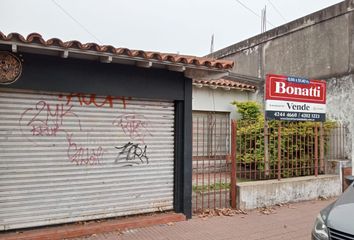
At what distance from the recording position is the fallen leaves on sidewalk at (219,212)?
6.59 meters

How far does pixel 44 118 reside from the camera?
5293 millimetres

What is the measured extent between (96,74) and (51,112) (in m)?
0.96

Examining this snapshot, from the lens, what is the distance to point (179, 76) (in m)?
6.28

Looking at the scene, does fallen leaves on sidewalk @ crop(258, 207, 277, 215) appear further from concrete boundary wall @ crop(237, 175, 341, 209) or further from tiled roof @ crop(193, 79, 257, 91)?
tiled roof @ crop(193, 79, 257, 91)

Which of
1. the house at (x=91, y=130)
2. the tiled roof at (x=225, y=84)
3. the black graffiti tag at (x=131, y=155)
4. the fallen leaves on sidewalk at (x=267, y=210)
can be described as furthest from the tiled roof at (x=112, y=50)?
the tiled roof at (x=225, y=84)

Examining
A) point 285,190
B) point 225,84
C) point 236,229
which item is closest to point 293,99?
point 285,190

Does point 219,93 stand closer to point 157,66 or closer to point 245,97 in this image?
point 245,97

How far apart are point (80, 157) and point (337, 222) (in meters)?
3.97

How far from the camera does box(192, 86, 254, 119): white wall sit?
435 inches

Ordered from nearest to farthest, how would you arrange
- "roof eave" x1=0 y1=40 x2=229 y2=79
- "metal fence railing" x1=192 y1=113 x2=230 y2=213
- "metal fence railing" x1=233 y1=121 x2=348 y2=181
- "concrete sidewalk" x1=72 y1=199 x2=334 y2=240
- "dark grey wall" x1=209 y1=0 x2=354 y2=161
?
"roof eave" x1=0 y1=40 x2=229 y2=79 < "concrete sidewalk" x1=72 y1=199 x2=334 y2=240 < "metal fence railing" x1=192 y1=113 x2=230 y2=213 < "metal fence railing" x1=233 y1=121 x2=348 y2=181 < "dark grey wall" x1=209 y1=0 x2=354 y2=161

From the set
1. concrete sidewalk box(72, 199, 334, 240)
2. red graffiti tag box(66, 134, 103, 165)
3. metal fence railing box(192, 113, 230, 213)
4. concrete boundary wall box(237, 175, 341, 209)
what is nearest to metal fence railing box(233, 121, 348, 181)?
concrete boundary wall box(237, 175, 341, 209)

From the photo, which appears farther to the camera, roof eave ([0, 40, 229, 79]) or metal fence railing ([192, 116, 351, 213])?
metal fence railing ([192, 116, 351, 213])

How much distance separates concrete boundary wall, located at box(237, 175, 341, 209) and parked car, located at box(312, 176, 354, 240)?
325cm

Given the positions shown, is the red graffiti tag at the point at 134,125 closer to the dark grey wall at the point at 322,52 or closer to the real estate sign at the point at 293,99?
the real estate sign at the point at 293,99
